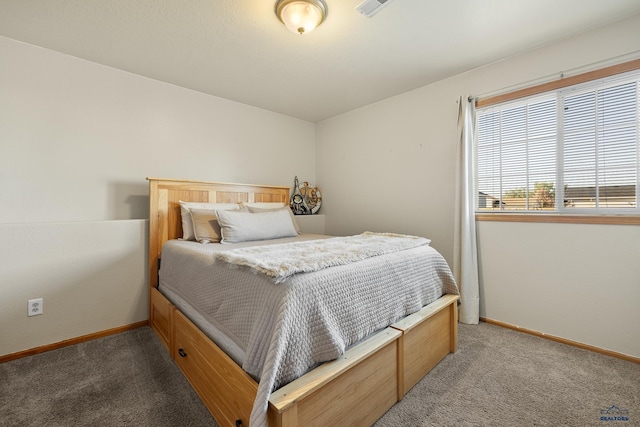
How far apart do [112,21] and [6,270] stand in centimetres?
182

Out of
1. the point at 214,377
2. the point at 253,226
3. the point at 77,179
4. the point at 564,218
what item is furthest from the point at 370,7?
the point at 77,179

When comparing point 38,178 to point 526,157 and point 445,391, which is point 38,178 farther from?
point 526,157

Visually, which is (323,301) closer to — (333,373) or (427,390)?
(333,373)

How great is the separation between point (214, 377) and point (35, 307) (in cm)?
166

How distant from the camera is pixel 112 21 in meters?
1.84

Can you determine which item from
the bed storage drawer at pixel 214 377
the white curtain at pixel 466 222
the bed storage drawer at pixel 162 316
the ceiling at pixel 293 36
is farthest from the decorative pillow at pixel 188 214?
the white curtain at pixel 466 222

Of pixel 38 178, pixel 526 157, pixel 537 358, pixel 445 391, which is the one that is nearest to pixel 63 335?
pixel 38 178

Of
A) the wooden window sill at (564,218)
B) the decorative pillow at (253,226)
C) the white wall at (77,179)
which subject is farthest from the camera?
the decorative pillow at (253,226)

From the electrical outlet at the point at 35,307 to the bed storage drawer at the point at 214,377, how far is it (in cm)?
112

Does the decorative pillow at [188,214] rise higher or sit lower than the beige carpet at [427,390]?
higher

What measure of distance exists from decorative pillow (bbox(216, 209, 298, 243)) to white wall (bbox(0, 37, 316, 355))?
75 cm

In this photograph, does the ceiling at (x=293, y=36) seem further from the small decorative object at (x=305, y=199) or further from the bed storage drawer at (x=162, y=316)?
the bed storage drawer at (x=162, y=316)

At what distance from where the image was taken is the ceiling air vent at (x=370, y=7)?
1.56m

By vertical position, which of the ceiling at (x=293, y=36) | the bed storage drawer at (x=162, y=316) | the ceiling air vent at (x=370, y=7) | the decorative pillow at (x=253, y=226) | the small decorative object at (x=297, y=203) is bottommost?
the bed storage drawer at (x=162, y=316)
